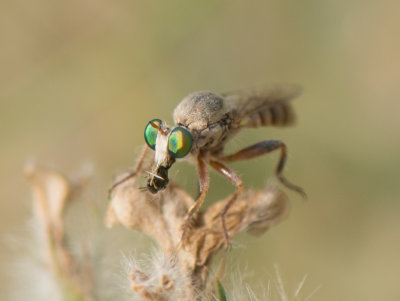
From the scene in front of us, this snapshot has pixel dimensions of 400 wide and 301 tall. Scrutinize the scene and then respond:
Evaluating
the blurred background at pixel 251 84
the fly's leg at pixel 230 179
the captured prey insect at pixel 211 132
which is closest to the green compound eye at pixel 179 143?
the captured prey insect at pixel 211 132

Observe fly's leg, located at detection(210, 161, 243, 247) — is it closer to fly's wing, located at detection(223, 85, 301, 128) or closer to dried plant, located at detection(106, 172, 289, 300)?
dried plant, located at detection(106, 172, 289, 300)

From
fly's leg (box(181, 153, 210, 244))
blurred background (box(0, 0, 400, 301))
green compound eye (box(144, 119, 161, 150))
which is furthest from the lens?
blurred background (box(0, 0, 400, 301))

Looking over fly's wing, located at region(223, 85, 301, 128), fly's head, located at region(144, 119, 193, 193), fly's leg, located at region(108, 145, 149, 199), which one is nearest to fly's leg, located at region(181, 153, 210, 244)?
fly's head, located at region(144, 119, 193, 193)

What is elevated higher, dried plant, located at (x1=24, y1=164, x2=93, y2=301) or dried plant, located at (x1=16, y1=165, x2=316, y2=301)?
dried plant, located at (x1=24, y1=164, x2=93, y2=301)

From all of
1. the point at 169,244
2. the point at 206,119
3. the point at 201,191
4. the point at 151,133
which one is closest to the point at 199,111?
the point at 206,119

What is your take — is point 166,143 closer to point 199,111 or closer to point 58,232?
point 199,111

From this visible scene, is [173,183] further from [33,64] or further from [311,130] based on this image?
[33,64]

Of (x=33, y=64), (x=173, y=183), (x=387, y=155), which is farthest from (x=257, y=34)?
(x=173, y=183)
